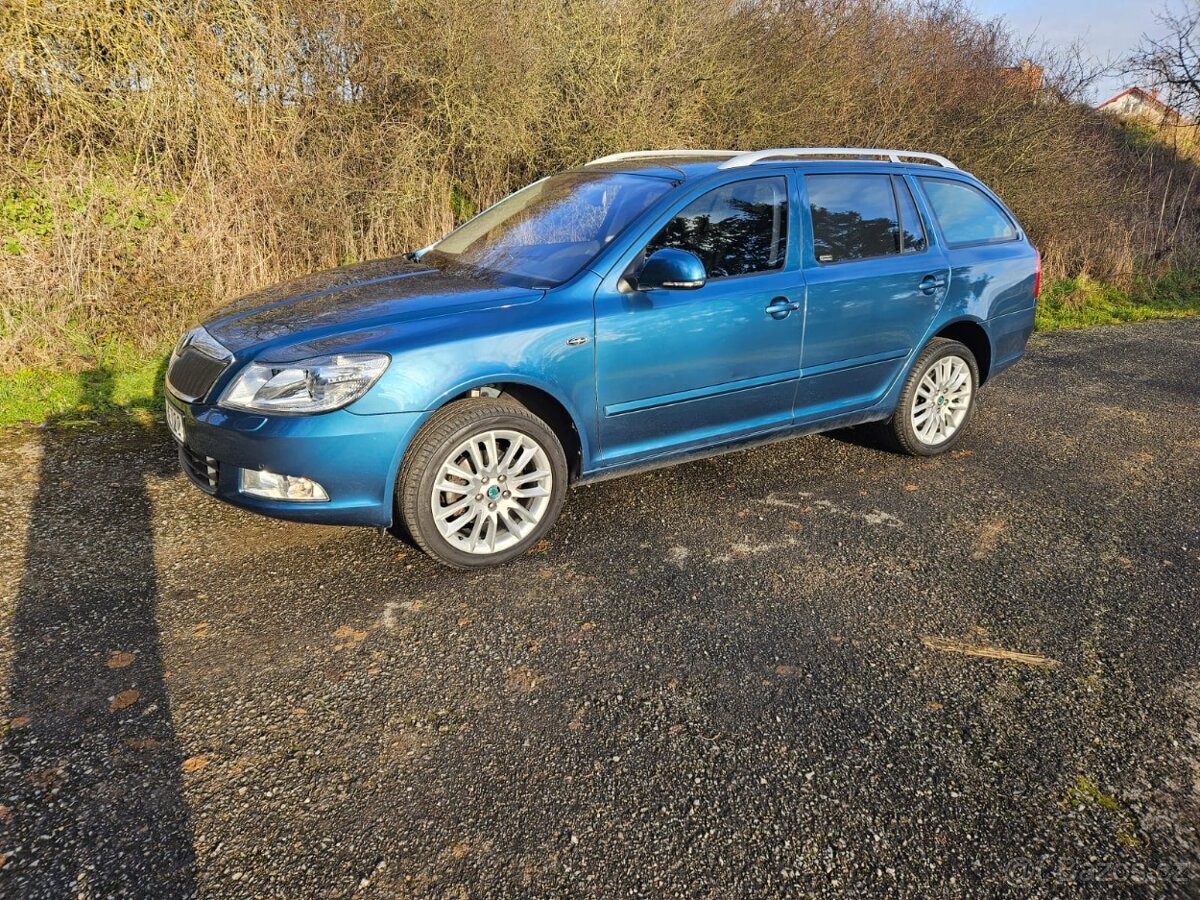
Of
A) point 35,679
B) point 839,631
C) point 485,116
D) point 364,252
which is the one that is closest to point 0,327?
point 364,252

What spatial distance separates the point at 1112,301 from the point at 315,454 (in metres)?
11.8

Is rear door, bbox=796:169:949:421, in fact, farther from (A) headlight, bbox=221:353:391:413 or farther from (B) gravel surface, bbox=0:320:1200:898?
(A) headlight, bbox=221:353:391:413

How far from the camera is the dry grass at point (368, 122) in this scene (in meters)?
6.63

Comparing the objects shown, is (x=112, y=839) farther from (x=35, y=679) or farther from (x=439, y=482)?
(x=439, y=482)

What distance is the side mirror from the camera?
357 centimetres

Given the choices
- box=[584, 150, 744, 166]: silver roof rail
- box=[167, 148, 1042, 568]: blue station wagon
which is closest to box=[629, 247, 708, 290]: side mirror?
box=[167, 148, 1042, 568]: blue station wagon

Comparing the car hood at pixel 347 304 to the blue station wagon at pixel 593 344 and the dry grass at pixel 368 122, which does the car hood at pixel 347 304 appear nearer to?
the blue station wagon at pixel 593 344

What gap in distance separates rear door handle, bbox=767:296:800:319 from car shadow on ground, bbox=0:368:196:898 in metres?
3.06

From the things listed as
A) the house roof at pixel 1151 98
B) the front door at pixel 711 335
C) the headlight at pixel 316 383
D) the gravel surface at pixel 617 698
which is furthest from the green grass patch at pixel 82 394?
the house roof at pixel 1151 98

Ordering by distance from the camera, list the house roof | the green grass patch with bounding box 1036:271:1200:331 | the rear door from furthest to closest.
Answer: the house roof < the green grass patch with bounding box 1036:271:1200:331 < the rear door

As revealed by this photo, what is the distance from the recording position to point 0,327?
604cm

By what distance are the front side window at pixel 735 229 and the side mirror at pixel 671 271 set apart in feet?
0.56

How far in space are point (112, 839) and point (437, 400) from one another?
1.81 m

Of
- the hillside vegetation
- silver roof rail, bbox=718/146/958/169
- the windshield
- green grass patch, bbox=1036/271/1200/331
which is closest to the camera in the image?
the windshield
